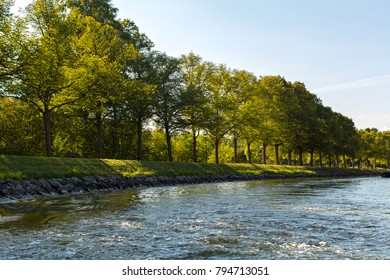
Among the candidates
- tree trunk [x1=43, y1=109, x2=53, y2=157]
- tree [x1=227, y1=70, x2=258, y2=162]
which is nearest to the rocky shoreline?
tree trunk [x1=43, y1=109, x2=53, y2=157]

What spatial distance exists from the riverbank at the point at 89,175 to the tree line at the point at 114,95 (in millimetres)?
6021

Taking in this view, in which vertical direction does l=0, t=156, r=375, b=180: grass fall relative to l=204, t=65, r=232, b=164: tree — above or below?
below

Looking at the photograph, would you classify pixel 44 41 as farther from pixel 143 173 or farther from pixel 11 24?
pixel 143 173

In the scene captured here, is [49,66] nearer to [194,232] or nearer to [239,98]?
[194,232]

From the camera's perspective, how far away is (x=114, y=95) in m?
42.6

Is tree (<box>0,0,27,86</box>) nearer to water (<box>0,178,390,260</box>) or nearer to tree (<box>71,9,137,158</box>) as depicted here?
tree (<box>71,9,137,158</box>)

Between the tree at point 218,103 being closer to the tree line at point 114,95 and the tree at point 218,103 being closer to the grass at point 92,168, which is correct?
the tree line at point 114,95

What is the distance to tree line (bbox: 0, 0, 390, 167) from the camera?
34562mm

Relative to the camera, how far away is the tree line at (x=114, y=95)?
34.6 m

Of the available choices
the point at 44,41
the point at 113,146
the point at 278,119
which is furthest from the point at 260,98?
the point at 44,41

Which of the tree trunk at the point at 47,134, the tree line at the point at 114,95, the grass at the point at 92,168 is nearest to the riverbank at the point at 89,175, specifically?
the grass at the point at 92,168

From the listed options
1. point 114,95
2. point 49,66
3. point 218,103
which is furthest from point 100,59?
point 218,103

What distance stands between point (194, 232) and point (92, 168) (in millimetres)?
24051

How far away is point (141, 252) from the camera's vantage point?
9336 millimetres
